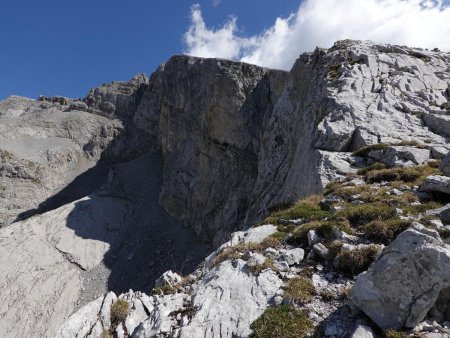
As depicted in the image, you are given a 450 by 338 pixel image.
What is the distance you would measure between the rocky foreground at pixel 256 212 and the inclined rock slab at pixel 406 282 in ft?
0.09

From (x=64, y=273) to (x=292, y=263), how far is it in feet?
215

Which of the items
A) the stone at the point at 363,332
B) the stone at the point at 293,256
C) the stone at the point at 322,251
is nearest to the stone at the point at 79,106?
the stone at the point at 293,256

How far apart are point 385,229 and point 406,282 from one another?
3.98 m

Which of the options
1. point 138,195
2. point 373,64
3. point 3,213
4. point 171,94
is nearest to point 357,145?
point 373,64

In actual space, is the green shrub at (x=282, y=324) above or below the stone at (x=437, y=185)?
below

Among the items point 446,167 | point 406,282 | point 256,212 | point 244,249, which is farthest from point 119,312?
point 256,212

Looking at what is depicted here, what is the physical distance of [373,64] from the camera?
35031 mm

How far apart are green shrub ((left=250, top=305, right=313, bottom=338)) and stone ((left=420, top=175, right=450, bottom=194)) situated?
28.7 feet

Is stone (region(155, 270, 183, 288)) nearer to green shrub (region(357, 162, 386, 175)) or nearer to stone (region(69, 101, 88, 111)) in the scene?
green shrub (region(357, 162, 386, 175))

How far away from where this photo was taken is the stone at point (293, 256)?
11.3 m

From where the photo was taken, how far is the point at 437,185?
47.1ft

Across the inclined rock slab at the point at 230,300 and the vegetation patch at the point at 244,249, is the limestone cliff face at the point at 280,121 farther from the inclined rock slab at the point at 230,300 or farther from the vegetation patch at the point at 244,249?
the inclined rock slab at the point at 230,300

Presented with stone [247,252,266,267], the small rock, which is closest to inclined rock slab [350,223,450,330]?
stone [247,252,266,267]

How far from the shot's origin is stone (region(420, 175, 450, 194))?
14.0 m
